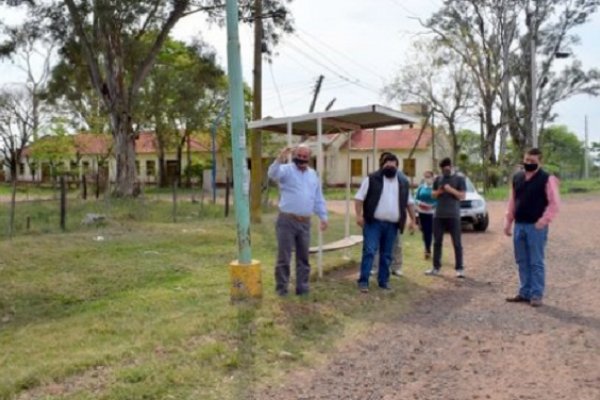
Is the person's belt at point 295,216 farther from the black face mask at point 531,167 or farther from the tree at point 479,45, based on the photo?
the tree at point 479,45

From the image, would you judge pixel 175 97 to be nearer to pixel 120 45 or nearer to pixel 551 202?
pixel 120 45

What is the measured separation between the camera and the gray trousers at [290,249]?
7934 millimetres

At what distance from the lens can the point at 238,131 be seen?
7723mm

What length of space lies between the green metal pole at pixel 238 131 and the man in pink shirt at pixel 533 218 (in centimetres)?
323

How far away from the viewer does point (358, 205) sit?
29.5ft

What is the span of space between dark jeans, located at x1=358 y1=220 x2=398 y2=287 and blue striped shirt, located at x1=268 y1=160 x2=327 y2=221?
1.09 m

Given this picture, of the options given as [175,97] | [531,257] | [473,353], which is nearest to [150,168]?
[175,97]

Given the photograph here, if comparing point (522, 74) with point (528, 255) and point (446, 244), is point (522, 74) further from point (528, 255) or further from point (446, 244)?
point (528, 255)

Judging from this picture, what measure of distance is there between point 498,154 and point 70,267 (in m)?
41.4

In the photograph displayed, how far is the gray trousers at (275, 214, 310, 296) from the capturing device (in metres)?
7.93

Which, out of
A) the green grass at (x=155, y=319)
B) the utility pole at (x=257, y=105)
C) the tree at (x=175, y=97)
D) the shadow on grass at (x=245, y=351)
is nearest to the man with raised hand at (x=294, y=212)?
the green grass at (x=155, y=319)

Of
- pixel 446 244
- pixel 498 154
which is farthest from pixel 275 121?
pixel 498 154

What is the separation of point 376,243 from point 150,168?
6101 cm

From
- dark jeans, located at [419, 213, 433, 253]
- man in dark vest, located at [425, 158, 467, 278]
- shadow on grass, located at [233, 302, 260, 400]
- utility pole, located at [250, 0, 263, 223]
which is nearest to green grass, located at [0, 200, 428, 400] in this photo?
shadow on grass, located at [233, 302, 260, 400]
